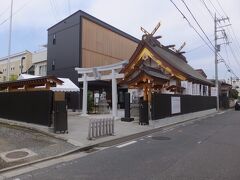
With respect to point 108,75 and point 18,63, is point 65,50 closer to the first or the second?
point 108,75

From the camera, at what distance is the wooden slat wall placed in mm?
30906

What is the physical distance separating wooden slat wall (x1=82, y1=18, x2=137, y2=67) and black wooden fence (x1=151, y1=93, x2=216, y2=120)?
11.6 metres

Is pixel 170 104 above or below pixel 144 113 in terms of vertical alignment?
above

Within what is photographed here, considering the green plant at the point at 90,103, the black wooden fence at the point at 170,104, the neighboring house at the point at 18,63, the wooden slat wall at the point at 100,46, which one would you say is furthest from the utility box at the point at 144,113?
the neighboring house at the point at 18,63

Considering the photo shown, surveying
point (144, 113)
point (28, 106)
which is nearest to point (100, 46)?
point (144, 113)

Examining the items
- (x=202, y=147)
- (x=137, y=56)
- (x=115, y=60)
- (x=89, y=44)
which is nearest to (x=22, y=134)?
(x=202, y=147)

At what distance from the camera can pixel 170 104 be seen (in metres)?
20.0

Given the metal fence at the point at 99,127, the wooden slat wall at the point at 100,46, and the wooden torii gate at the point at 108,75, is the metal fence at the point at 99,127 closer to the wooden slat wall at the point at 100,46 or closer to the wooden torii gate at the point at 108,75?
the wooden torii gate at the point at 108,75

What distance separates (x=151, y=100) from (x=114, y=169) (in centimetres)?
1035

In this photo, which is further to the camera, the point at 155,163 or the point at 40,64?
the point at 40,64

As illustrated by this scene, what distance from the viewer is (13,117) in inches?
646

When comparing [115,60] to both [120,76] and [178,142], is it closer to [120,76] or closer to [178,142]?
[120,76]

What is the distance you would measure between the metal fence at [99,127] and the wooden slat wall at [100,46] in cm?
1807

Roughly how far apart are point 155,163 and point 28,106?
8.79 m
